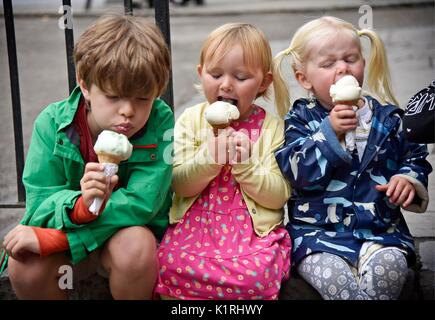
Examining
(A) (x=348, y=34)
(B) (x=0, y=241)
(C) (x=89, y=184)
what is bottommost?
(B) (x=0, y=241)

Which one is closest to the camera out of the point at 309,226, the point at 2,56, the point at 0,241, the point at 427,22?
the point at 309,226

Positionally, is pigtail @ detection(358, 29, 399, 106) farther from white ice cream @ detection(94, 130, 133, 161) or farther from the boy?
white ice cream @ detection(94, 130, 133, 161)

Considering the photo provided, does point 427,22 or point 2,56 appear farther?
point 427,22

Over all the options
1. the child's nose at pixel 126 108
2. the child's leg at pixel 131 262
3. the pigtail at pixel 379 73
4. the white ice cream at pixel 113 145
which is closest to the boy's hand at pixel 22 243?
the child's leg at pixel 131 262

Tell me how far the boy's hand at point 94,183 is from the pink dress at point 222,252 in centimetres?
39

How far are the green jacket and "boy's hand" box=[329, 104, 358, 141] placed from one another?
56cm

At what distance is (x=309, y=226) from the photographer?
281 centimetres

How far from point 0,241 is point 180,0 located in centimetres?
1209

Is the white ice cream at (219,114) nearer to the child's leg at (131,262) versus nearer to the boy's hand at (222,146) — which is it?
the boy's hand at (222,146)

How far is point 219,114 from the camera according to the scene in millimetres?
2609

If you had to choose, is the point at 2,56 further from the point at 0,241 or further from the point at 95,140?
the point at 95,140

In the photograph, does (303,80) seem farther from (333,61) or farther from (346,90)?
(346,90)

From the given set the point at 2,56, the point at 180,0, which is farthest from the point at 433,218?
the point at 180,0

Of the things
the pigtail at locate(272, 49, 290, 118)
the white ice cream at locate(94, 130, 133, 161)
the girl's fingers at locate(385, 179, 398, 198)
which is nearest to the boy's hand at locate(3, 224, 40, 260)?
the white ice cream at locate(94, 130, 133, 161)
